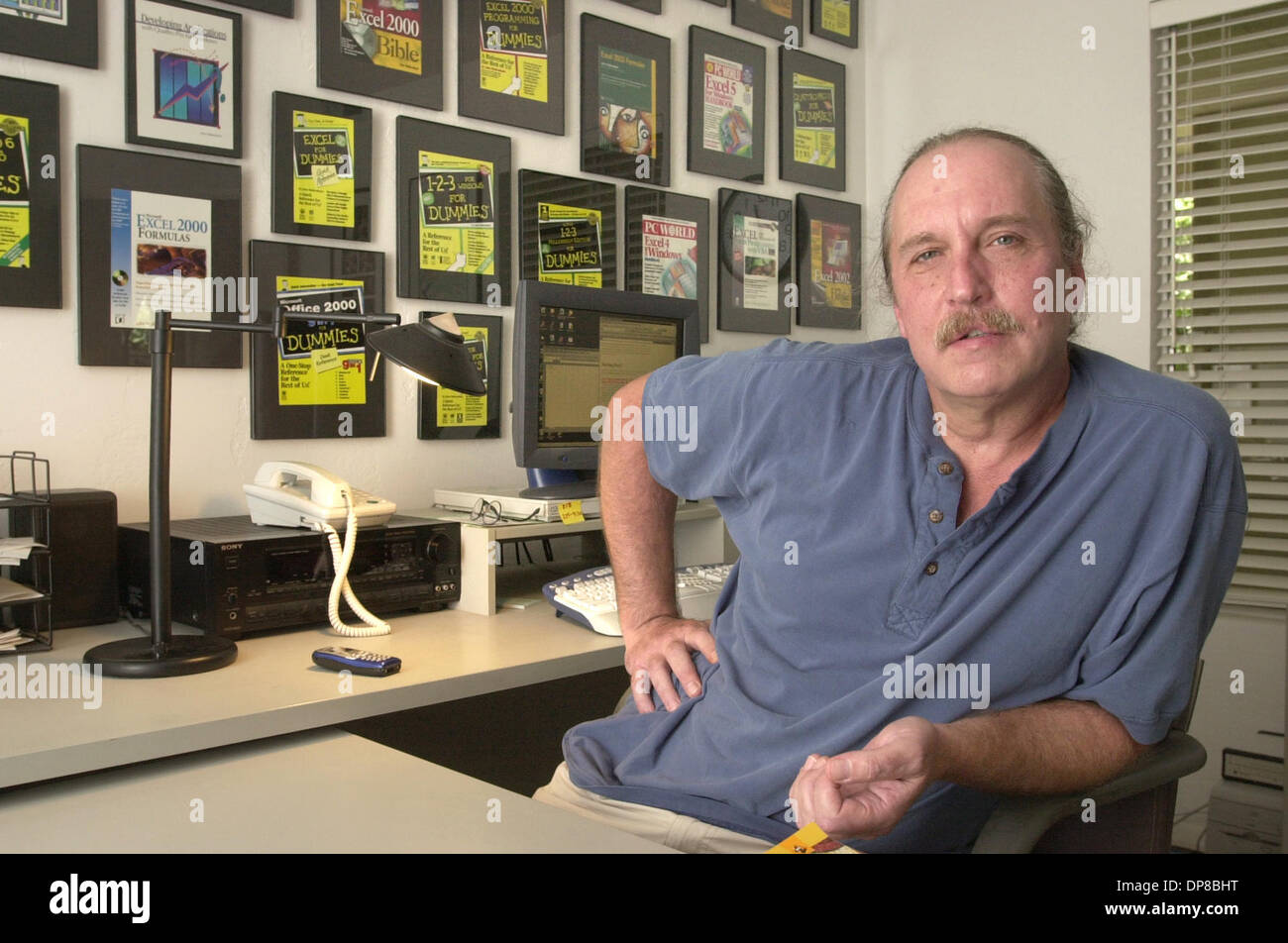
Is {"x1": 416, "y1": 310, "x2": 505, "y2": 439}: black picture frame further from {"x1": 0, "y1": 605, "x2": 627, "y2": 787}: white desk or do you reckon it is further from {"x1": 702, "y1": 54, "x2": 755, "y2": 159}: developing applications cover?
{"x1": 702, "y1": 54, "x2": 755, "y2": 159}: developing applications cover

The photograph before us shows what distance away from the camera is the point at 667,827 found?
1247 mm

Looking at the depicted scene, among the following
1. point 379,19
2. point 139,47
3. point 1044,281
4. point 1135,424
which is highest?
point 379,19

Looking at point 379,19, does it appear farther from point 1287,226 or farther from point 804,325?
point 1287,226

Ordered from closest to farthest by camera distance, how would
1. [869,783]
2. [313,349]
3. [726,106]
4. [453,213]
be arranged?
[869,783]
[313,349]
[453,213]
[726,106]

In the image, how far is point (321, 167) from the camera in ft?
6.68

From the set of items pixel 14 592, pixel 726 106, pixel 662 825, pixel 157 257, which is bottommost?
pixel 662 825

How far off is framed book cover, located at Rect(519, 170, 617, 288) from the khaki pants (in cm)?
131

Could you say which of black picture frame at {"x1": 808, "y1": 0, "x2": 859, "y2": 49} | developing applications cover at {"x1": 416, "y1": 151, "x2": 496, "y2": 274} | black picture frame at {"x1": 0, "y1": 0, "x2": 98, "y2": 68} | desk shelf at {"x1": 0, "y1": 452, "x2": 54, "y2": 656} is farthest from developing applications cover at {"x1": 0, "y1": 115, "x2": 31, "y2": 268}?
black picture frame at {"x1": 808, "y1": 0, "x2": 859, "y2": 49}

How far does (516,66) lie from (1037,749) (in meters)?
1.79

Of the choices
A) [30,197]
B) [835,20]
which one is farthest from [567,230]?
[835,20]

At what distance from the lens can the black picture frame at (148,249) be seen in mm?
1771

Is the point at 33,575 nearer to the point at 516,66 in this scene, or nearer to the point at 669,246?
the point at 516,66
